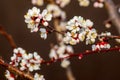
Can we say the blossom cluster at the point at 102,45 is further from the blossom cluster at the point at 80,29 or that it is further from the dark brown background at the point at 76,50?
the dark brown background at the point at 76,50

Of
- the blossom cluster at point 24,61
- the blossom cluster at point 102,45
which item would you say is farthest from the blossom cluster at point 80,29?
the blossom cluster at point 24,61

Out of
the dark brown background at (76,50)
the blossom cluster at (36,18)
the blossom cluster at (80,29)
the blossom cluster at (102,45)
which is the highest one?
the dark brown background at (76,50)

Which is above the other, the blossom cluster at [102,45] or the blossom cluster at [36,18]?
the blossom cluster at [36,18]

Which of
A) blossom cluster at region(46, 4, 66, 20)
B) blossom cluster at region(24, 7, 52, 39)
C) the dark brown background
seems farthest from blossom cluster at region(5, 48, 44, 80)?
the dark brown background

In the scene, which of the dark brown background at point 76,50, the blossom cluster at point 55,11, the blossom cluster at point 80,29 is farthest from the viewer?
the dark brown background at point 76,50

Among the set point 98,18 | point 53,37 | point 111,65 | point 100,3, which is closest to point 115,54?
point 111,65

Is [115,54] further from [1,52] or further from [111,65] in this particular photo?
[1,52]

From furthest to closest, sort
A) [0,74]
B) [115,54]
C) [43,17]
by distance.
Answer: [115,54]
[0,74]
[43,17]

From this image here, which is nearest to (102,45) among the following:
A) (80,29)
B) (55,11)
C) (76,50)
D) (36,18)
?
(80,29)

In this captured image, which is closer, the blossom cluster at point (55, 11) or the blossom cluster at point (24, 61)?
the blossom cluster at point (24, 61)

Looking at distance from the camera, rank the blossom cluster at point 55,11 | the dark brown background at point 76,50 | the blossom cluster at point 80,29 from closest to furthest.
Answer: the blossom cluster at point 80,29
the blossom cluster at point 55,11
the dark brown background at point 76,50

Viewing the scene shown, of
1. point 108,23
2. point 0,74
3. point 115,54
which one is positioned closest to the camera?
point 108,23
